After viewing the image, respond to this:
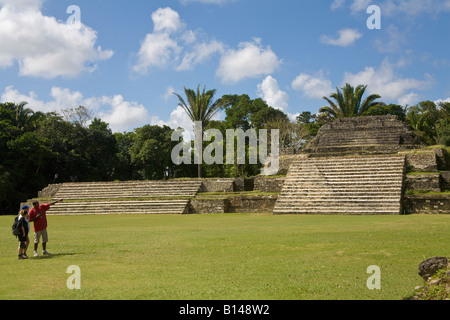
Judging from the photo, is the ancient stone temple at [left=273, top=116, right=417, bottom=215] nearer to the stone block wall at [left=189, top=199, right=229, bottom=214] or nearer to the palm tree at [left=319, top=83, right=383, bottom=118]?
the stone block wall at [left=189, top=199, right=229, bottom=214]

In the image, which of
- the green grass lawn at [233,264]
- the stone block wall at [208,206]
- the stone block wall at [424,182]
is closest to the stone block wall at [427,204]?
the stone block wall at [424,182]

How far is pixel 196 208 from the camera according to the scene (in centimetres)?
1972

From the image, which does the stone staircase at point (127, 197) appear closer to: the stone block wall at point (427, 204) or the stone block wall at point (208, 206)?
the stone block wall at point (208, 206)

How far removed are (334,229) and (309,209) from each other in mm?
5280

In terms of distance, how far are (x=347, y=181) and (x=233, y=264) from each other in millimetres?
11550

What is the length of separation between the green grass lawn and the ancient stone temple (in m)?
4.74

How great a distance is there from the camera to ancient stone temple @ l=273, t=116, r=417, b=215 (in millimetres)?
14938

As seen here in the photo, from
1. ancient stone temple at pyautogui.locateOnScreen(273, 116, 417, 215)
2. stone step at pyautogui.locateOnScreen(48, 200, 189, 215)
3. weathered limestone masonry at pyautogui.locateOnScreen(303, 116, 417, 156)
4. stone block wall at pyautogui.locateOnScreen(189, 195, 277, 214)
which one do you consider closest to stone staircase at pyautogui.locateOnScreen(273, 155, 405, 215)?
ancient stone temple at pyautogui.locateOnScreen(273, 116, 417, 215)

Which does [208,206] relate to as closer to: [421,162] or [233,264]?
[421,162]

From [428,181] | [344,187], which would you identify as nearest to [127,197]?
[344,187]

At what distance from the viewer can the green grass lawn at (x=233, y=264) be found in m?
4.72
